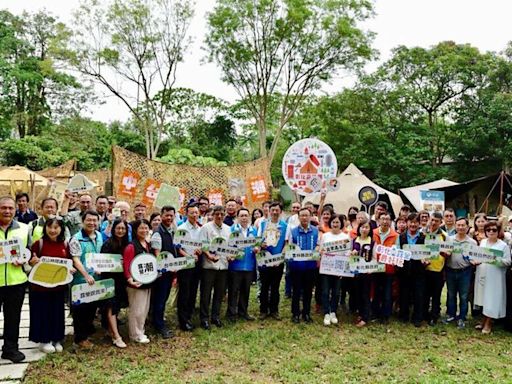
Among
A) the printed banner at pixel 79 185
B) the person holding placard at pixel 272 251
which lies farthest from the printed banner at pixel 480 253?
the printed banner at pixel 79 185

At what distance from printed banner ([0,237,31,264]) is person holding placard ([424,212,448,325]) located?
440 cm

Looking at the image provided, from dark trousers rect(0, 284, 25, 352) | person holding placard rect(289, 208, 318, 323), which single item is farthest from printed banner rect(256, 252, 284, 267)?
dark trousers rect(0, 284, 25, 352)

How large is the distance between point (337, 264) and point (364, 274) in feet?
1.32

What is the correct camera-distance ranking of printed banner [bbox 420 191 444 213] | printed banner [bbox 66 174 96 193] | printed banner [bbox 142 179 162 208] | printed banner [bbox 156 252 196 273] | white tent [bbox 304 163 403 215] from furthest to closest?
white tent [bbox 304 163 403 215] < printed banner [bbox 420 191 444 213] < printed banner [bbox 142 179 162 208] < printed banner [bbox 66 174 96 193] < printed banner [bbox 156 252 196 273]

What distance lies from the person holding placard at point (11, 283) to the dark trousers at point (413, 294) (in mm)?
4313

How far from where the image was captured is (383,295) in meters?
5.67

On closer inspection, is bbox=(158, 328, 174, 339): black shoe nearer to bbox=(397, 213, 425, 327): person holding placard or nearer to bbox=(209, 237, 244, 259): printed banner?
bbox=(209, 237, 244, 259): printed banner

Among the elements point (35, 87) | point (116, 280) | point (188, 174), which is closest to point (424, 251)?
point (116, 280)

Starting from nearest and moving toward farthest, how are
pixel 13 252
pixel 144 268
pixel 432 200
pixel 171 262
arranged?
pixel 13 252
pixel 144 268
pixel 171 262
pixel 432 200

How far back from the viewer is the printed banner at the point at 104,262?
14.1ft

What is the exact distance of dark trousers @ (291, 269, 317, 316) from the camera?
548cm

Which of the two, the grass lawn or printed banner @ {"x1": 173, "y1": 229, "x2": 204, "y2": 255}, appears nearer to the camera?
the grass lawn

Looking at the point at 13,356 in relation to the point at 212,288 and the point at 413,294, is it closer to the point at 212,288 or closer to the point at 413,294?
the point at 212,288

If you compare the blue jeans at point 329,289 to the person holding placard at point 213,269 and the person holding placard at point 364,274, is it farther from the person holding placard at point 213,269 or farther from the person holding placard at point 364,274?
the person holding placard at point 213,269
